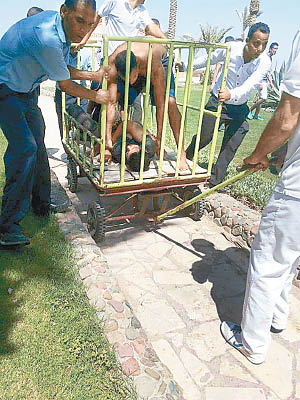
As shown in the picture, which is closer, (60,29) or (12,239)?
(60,29)

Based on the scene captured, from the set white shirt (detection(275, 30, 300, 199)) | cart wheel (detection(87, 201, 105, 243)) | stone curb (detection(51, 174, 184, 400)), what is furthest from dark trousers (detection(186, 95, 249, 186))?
white shirt (detection(275, 30, 300, 199))

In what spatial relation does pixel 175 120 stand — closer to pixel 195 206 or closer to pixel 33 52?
pixel 195 206

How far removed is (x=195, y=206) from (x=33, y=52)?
2.50m

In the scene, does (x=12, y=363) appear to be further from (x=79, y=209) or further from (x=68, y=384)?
(x=79, y=209)

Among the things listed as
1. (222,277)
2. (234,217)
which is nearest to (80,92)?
(222,277)

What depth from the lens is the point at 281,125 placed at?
2031 mm

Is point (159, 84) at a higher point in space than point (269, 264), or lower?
higher

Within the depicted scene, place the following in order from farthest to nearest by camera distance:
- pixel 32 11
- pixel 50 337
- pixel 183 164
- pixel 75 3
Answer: pixel 32 11
pixel 183 164
pixel 75 3
pixel 50 337

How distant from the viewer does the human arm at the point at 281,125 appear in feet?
6.40

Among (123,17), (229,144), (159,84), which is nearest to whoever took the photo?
(159,84)

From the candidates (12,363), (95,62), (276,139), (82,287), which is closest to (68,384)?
(12,363)

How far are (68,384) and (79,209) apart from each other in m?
2.72

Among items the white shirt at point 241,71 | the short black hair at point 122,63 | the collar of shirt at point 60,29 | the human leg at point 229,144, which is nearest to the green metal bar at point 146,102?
the short black hair at point 122,63

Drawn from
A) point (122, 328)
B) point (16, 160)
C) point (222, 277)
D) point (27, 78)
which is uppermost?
point (27, 78)
